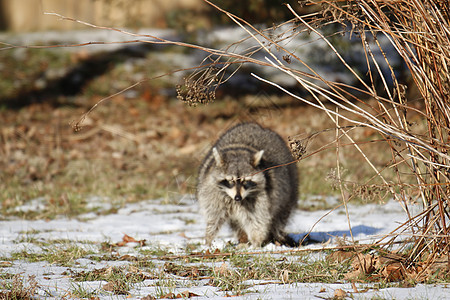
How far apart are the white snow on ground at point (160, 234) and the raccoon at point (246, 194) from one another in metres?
0.26

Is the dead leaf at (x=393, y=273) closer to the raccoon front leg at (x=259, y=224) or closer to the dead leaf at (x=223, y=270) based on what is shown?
the dead leaf at (x=223, y=270)

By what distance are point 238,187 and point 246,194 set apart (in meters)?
0.12

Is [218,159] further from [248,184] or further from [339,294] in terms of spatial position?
[339,294]

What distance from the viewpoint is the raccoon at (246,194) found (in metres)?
5.33

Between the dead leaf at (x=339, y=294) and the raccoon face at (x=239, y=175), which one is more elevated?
the raccoon face at (x=239, y=175)

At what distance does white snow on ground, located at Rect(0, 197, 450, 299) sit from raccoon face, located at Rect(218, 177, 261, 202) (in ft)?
1.87

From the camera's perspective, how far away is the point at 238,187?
16.8ft

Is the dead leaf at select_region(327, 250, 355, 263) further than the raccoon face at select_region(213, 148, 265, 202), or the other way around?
the raccoon face at select_region(213, 148, 265, 202)

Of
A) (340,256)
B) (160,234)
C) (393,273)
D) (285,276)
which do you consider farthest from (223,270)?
(160,234)

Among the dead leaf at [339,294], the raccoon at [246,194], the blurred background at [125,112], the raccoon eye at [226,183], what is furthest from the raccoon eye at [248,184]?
the dead leaf at [339,294]

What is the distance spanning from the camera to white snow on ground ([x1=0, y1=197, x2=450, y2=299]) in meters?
3.32

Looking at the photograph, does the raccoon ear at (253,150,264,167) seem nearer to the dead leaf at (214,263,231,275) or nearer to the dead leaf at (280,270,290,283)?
the dead leaf at (214,263,231,275)

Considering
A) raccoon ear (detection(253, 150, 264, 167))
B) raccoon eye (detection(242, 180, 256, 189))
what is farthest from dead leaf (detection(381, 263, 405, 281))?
raccoon ear (detection(253, 150, 264, 167))

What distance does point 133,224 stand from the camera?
601 cm
